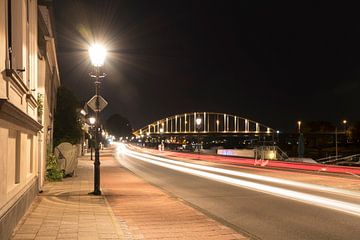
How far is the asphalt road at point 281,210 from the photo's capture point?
10.7 meters

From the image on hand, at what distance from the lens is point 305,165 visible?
3569 cm

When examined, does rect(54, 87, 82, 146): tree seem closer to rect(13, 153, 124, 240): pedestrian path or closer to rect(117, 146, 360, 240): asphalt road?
rect(117, 146, 360, 240): asphalt road

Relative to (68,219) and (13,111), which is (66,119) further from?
(13,111)

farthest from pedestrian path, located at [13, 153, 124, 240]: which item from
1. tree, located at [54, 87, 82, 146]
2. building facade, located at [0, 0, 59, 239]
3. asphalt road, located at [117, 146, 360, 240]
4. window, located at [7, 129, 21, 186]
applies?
tree, located at [54, 87, 82, 146]

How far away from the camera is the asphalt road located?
35.0ft

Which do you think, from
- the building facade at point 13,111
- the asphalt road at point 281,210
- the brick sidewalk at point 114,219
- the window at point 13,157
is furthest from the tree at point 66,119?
the window at point 13,157

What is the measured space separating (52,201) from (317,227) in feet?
25.8

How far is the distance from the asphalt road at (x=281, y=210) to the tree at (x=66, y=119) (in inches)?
680

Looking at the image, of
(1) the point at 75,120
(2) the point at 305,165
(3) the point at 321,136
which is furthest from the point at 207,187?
(3) the point at 321,136

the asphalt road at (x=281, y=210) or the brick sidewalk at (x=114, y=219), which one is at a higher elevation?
the brick sidewalk at (x=114, y=219)

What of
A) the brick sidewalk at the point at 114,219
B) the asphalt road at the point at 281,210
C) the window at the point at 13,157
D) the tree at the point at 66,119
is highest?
the tree at the point at 66,119

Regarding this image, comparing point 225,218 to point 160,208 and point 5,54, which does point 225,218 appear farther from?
point 5,54

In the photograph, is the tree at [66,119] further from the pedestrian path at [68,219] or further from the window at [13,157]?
the window at [13,157]

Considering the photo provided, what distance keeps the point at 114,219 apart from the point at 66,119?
26407mm
